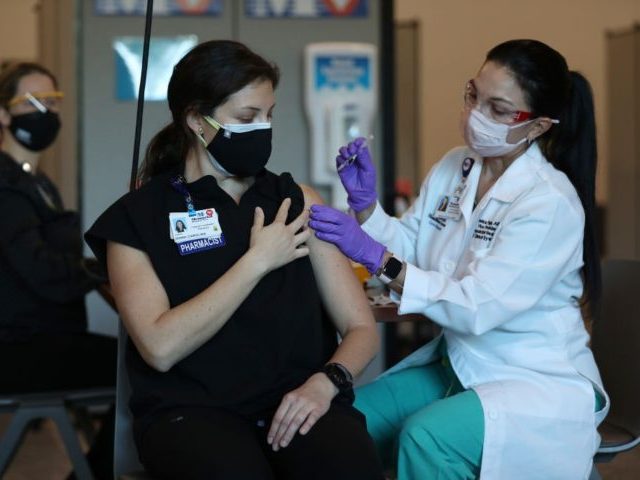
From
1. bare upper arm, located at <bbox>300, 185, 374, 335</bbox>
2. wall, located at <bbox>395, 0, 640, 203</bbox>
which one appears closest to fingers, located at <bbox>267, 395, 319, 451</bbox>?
bare upper arm, located at <bbox>300, 185, 374, 335</bbox>

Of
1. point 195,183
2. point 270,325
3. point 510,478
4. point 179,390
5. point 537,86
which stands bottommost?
point 510,478

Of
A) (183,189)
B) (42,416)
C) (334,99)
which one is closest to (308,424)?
(183,189)

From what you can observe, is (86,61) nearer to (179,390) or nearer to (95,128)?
(95,128)

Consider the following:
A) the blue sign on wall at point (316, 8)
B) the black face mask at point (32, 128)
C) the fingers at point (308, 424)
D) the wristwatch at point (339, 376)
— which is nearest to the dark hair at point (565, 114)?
the wristwatch at point (339, 376)

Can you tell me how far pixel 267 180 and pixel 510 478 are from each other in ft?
2.46

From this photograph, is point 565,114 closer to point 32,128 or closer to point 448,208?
point 448,208

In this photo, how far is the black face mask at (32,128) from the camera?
304 cm

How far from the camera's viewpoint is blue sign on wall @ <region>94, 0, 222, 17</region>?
13.1 ft

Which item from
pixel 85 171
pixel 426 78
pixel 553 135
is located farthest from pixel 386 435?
pixel 426 78

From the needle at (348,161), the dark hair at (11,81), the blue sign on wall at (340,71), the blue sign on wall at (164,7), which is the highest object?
the blue sign on wall at (164,7)

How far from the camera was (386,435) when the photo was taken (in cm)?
207

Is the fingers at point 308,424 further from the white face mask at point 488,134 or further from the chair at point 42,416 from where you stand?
the chair at point 42,416

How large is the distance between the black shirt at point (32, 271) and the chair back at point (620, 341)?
142 cm

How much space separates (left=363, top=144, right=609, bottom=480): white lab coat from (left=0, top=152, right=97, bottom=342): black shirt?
123cm
